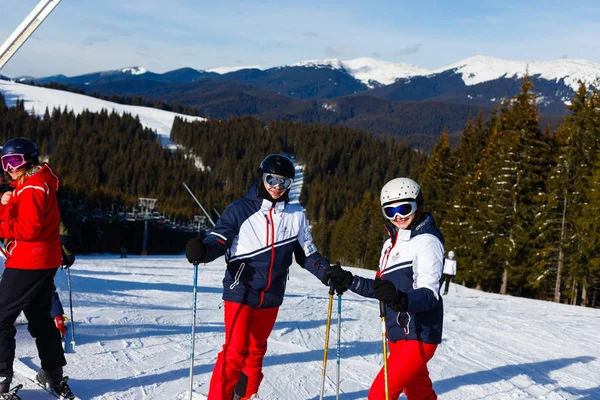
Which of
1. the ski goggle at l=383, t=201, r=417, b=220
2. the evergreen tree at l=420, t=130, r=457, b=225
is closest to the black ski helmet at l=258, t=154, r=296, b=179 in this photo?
the ski goggle at l=383, t=201, r=417, b=220

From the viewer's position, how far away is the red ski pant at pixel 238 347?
4402 mm

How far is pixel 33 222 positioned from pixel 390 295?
106 inches

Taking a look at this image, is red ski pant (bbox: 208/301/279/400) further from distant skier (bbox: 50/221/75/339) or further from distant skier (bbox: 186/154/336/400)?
distant skier (bbox: 50/221/75/339)

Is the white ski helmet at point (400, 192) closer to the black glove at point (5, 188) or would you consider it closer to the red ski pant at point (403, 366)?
the red ski pant at point (403, 366)

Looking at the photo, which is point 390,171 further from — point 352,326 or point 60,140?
point 352,326

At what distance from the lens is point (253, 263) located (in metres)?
4.50

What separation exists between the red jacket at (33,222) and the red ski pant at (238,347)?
4.95ft

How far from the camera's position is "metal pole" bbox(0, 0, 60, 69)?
5.36 meters

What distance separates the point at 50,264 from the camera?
14.9ft

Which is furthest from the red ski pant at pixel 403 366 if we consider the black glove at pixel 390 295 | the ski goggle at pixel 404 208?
the ski goggle at pixel 404 208

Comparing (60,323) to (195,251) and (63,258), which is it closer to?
(63,258)

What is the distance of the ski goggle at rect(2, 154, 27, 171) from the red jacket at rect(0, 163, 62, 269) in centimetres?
14

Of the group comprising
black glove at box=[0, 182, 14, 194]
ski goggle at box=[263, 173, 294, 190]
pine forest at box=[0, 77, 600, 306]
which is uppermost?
ski goggle at box=[263, 173, 294, 190]

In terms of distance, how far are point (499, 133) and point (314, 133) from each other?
167 metres
